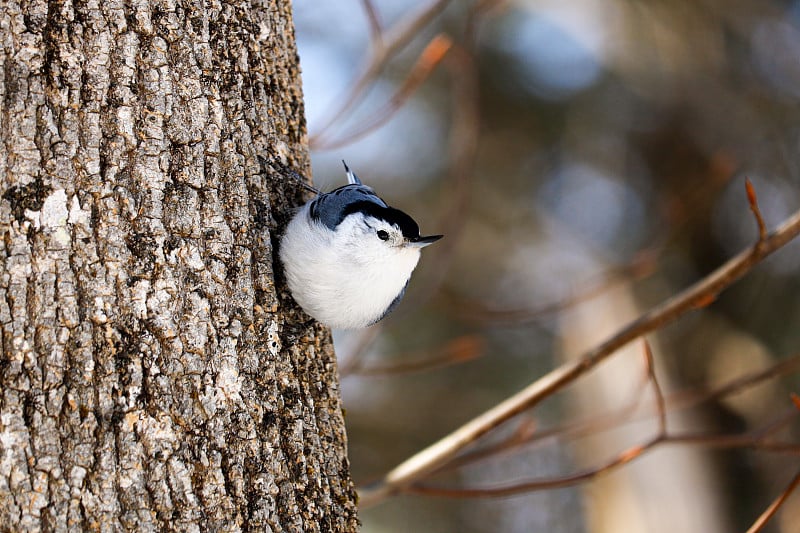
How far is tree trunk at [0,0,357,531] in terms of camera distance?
1102 mm

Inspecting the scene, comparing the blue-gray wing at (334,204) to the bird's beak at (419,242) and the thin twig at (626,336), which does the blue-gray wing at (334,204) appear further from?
the thin twig at (626,336)

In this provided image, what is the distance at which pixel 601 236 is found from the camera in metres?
5.77

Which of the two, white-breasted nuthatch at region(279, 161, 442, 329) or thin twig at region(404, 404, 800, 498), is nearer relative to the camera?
white-breasted nuthatch at region(279, 161, 442, 329)

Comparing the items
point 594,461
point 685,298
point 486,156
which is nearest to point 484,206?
point 486,156

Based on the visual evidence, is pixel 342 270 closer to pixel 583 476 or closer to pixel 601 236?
pixel 583 476

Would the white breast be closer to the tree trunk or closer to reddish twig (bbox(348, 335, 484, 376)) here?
the tree trunk

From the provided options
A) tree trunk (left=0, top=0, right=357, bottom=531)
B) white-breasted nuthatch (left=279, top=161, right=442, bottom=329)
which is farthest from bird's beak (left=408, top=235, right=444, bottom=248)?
tree trunk (left=0, top=0, right=357, bottom=531)

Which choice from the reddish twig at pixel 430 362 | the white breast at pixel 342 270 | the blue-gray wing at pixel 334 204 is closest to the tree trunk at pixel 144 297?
the white breast at pixel 342 270

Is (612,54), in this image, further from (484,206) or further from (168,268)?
(168,268)

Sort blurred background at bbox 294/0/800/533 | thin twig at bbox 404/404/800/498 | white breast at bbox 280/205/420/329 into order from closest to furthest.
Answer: white breast at bbox 280/205/420/329
thin twig at bbox 404/404/800/498
blurred background at bbox 294/0/800/533

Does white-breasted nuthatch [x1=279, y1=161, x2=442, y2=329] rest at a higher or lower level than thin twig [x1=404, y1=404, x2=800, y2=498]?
higher

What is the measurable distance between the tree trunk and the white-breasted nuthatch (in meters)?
0.07

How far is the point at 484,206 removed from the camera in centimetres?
668

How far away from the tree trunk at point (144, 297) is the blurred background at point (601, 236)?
1.12m
